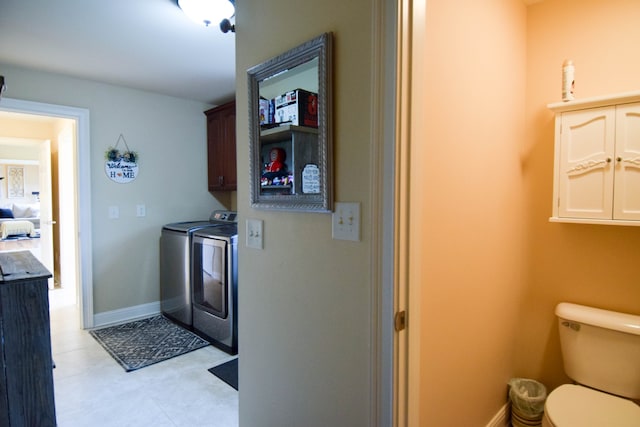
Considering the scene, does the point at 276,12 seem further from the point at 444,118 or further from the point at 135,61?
the point at 135,61

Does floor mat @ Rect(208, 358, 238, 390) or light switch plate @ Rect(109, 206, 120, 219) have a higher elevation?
light switch plate @ Rect(109, 206, 120, 219)

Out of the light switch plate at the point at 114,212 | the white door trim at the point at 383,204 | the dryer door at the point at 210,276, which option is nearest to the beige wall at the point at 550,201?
the white door trim at the point at 383,204

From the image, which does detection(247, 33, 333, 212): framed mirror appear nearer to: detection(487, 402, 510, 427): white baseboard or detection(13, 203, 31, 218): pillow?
detection(487, 402, 510, 427): white baseboard

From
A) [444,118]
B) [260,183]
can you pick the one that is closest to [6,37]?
[260,183]

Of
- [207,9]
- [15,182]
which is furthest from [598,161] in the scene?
[15,182]

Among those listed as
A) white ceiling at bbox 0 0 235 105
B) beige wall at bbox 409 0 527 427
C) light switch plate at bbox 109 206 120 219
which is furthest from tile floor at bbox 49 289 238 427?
white ceiling at bbox 0 0 235 105

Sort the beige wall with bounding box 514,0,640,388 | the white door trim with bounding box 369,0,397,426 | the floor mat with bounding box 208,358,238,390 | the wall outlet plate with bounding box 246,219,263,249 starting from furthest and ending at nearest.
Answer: the floor mat with bounding box 208,358,238,390 → the beige wall with bounding box 514,0,640,388 → the wall outlet plate with bounding box 246,219,263,249 → the white door trim with bounding box 369,0,397,426

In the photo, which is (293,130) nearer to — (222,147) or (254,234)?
(254,234)

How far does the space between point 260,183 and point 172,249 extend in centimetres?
239

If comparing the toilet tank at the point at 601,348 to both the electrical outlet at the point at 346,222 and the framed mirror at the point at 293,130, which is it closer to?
the electrical outlet at the point at 346,222

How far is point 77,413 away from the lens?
6.60 ft

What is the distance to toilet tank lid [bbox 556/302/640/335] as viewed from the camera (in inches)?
61.9

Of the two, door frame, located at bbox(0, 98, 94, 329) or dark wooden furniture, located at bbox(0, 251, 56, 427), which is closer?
dark wooden furniture, located at bbox(0, 251, 56, 427)

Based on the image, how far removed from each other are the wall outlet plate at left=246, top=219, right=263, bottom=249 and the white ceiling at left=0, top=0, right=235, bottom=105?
1333mm
